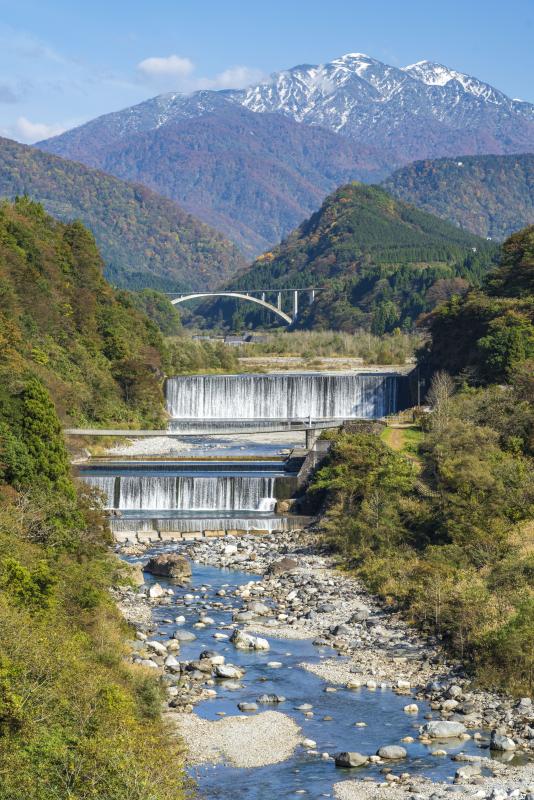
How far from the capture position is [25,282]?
240ft

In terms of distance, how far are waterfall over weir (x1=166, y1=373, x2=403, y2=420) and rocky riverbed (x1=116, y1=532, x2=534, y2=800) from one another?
38.8 meters

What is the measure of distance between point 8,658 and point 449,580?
17.0 meters

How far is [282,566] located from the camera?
1559 inches

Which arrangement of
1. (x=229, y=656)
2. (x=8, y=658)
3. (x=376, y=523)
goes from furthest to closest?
(x=376, y=523), (x=229, y=656), (x=8, y=658)

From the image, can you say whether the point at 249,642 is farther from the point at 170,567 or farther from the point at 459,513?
Answer: the point at 459,513

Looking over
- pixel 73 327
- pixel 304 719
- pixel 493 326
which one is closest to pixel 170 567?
pixel 304 719

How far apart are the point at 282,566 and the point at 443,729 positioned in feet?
52.9

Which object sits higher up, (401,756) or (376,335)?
(376,335)

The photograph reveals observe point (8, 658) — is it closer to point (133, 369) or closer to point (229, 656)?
point (229, 656)

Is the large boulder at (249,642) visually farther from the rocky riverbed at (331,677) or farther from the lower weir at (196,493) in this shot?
the lower weir at (196,493)

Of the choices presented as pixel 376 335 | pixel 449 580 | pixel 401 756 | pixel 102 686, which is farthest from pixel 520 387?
pixel 376 335

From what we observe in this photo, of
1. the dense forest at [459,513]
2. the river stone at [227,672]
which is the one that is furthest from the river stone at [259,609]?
the river stone at [227,672]

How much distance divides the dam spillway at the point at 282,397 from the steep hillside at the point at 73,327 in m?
2.69

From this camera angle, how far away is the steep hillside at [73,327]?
68.2 meters
